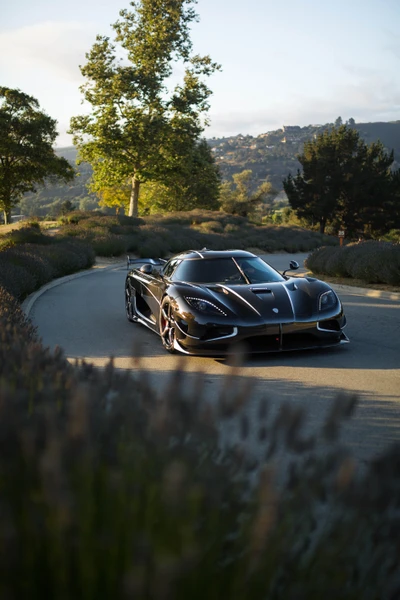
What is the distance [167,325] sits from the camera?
9750mm

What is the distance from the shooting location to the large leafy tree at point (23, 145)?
169 feet

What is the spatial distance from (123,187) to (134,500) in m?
80.3

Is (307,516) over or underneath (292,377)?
over

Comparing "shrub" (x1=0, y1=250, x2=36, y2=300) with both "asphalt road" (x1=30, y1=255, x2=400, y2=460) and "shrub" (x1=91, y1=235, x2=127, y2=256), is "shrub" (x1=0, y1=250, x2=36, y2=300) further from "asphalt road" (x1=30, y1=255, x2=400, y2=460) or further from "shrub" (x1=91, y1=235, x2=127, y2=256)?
"shrub" (x1=91, y1=235, x2=127, y2=256)

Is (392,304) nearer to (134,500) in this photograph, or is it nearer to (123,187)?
(134,500)

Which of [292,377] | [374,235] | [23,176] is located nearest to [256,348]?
[292,377]

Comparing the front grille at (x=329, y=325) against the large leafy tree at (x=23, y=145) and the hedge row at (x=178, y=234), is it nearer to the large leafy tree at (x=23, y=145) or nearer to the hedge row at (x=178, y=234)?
the hedge row at (x=178, y=234)

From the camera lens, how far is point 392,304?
16.0 m

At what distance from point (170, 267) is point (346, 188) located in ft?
204

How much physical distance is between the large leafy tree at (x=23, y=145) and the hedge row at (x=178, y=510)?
5140 centimetres

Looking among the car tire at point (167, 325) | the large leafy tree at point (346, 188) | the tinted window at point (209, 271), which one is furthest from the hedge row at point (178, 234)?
the car tire at point (167, 325)

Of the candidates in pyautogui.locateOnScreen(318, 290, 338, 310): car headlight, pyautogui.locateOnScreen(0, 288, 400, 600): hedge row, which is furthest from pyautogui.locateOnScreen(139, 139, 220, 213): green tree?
pyautogui.locateOnScreen(0, 288, 400, 600): hedge row

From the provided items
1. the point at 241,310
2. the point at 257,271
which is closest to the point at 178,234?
the point at 257,271

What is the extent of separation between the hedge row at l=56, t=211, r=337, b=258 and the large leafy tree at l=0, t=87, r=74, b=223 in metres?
8.68
